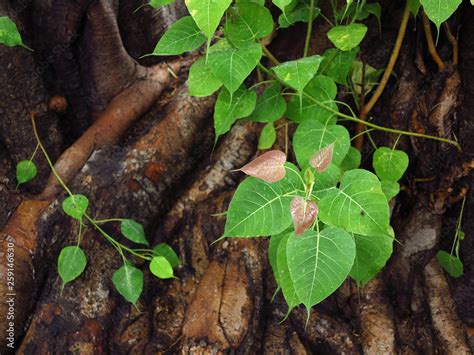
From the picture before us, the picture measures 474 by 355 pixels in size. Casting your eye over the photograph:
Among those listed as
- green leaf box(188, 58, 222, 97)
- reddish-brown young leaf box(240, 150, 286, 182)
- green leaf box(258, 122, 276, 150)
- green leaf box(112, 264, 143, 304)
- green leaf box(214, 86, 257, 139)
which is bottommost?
green leaf box(112, 264, 143, 304)

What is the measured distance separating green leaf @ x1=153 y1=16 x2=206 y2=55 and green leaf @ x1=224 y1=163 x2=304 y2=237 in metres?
0.46

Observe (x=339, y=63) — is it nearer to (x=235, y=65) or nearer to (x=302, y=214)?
(x=235, y=65)

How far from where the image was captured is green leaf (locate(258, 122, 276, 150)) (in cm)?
175

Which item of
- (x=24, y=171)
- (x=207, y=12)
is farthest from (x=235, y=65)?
(x=24, y=171)

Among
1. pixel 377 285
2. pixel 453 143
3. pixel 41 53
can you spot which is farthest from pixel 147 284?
pixel 453 143

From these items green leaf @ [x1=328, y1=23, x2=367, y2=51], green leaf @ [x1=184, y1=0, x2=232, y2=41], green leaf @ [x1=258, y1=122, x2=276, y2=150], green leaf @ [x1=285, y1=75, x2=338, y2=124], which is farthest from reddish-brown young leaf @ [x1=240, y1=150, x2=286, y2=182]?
green leaf @ [x1=258, y1=122, x2=276, y2=150]

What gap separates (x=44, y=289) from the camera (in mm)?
1768

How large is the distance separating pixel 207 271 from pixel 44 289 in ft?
1.87

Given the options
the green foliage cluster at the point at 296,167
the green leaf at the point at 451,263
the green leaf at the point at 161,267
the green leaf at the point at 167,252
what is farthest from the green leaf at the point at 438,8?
the green leaf at the point at 167,252

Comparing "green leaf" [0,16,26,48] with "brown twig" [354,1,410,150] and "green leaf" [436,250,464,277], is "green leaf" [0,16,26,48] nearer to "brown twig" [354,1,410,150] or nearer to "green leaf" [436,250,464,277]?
"brown twig" [354,1,410,150]

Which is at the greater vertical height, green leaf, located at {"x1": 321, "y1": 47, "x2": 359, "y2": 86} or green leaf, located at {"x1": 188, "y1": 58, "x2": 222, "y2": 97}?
green leaf, located at {"x1": 188, "y1": 58, "x2": 222, "y2": 97}

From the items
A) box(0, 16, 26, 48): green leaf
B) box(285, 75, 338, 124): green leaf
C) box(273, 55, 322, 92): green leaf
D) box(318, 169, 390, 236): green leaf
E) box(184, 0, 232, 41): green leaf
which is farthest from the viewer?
box(0, 16, 26, 48): green leaf

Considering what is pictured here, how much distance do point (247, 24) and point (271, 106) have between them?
0.84 feet

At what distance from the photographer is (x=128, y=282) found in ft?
5.48
